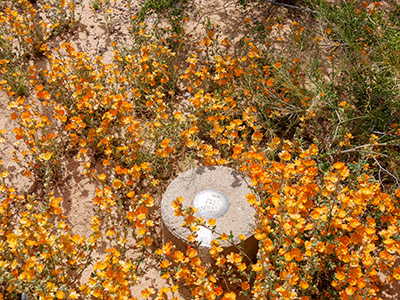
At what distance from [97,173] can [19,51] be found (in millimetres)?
2527

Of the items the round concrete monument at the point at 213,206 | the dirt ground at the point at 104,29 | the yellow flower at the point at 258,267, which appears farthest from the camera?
the dirt ground at the point at 104,29

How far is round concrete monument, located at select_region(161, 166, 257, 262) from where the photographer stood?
3.24 m

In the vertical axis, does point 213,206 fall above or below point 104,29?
below

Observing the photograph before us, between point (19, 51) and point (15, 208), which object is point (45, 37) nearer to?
point (19, 51)

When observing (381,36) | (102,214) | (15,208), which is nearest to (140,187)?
(102,214)

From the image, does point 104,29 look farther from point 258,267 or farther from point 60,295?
point 258,267

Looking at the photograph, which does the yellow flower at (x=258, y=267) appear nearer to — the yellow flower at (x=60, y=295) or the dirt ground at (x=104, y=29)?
the yellow flower at (x=60, y=295)

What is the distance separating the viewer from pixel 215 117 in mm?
4281

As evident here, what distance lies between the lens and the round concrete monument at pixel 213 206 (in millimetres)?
3238

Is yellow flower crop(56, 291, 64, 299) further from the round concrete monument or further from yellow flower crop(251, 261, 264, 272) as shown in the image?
yellow flower crop(251, 261, 264, 272)

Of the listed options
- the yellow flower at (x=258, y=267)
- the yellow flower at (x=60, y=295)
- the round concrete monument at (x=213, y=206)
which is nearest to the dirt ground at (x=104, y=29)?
the round concrete monument at (x=213, y=206)

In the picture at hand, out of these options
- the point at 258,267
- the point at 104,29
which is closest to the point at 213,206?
the point at 258,267

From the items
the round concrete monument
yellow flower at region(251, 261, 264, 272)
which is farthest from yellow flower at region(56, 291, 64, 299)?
yellow flower at region(251, 261, 264, 272)

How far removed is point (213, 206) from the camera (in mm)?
3381
